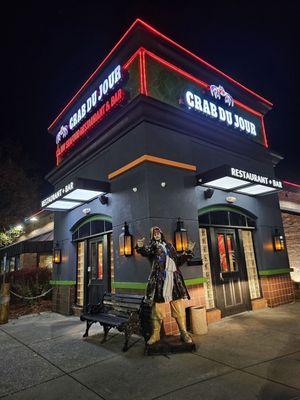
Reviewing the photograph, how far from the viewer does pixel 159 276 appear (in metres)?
5.62

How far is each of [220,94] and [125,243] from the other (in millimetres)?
6820

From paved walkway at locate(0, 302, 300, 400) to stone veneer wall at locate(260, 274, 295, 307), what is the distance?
2252 mm

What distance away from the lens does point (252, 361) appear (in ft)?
15.0

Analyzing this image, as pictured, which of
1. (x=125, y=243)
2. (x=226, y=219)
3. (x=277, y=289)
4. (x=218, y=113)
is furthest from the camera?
(x=218, y=113)

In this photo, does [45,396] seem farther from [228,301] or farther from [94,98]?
[94,98]

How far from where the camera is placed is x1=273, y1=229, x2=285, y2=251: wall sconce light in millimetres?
10086

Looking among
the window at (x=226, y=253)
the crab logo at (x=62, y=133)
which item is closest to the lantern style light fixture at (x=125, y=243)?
the window at (x=226, y=253)

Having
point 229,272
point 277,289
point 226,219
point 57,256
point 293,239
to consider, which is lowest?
point 277,289

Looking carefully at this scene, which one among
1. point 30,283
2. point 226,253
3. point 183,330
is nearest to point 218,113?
point 226,253

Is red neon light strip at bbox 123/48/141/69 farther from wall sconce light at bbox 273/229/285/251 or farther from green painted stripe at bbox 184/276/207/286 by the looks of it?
wall sconce light at bbox 273/229/285/251

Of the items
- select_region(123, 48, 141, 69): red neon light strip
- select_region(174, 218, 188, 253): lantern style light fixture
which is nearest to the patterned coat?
select_region(174, 218, 188, 253): lantern style light fixture

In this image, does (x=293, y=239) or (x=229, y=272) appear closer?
(x=229, y=272)

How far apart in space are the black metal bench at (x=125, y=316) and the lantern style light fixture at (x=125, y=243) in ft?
3.65

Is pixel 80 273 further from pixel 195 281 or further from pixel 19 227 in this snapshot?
pixel 19 227
